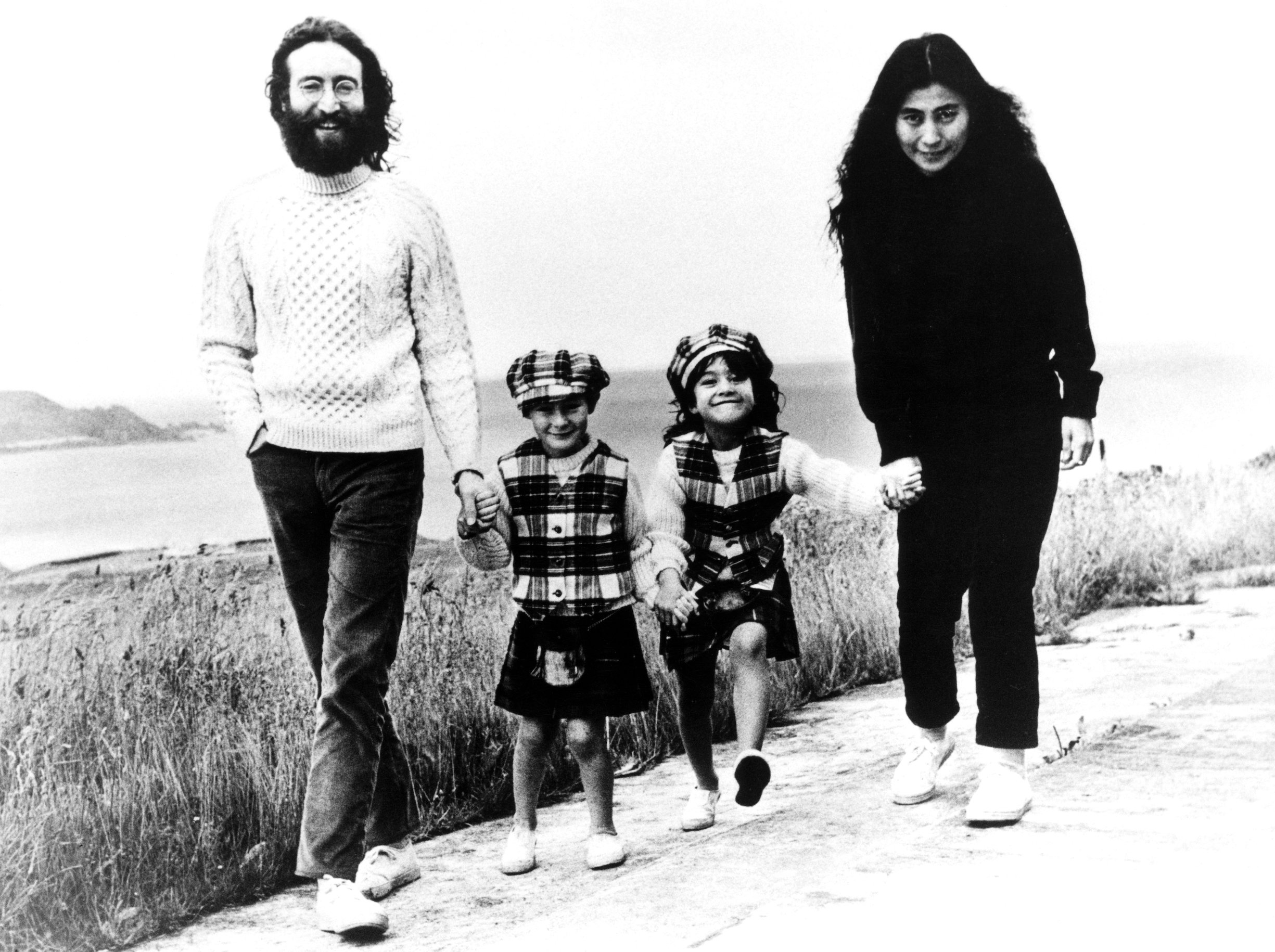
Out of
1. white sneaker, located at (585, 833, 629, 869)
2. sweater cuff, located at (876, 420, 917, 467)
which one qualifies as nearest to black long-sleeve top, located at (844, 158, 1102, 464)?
sweater cuff, located at (876, 420, 917, 467)

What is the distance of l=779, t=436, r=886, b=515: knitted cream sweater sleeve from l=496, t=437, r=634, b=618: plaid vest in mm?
389

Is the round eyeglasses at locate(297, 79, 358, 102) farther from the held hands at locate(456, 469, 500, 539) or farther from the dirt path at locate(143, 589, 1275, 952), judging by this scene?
the dirt path at locate(143, 589, 1275, 952)

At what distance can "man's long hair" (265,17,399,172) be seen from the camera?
2.94 m

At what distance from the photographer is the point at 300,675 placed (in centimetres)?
Answer: 362

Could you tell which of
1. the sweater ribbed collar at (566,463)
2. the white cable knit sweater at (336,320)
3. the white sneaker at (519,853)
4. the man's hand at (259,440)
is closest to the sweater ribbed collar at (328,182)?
the white cable knit sweater at (336,320)

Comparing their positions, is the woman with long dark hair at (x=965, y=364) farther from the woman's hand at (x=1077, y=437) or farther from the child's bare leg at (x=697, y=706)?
the child's bare leg at (x=697, y=706)

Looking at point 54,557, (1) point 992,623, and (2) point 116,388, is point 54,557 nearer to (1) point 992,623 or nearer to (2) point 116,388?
(2) point 116,388

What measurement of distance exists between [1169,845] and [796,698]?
1547 mm

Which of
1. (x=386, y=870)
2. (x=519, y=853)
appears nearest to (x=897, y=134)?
(x=519, y=853)

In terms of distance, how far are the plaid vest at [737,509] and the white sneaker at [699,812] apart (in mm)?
496

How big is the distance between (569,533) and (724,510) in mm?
382

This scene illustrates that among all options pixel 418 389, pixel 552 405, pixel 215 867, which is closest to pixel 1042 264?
pixel 552 405

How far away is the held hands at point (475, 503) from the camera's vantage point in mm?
2908

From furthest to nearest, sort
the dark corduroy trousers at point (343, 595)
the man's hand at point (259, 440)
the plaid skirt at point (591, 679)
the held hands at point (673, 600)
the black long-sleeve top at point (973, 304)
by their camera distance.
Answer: the black long-sleeve top at point (973, 304) < the held hands at point (673, 600) < the plaid skirt at point (591, 679) < the man's hand at point (259, 440) < the dark corduroy trousers at point (343, 595)
